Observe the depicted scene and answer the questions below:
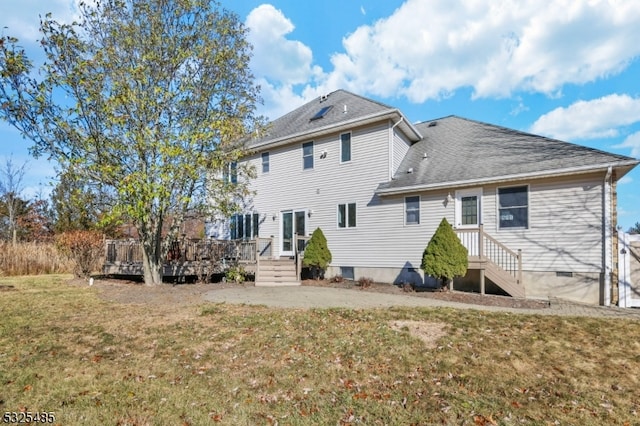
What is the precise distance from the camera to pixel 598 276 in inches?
378

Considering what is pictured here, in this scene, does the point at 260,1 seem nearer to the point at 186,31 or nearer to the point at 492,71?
the point at 186,31

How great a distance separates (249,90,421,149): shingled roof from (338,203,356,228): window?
3.16 m

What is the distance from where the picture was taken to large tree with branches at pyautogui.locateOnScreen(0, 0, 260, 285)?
32.1 feet

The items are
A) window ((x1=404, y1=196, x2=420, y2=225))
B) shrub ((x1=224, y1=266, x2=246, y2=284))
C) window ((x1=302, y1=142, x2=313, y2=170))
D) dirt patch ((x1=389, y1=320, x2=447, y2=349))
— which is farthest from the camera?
window ((x1=302, y1=142, x2=313, y2=170))

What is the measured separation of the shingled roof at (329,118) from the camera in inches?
→ 528

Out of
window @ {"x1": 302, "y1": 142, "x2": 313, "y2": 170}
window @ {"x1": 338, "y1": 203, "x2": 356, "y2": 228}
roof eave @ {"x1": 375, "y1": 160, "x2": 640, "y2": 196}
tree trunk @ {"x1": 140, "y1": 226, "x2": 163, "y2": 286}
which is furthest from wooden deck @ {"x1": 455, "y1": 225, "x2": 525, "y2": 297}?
tree trunk @ {"x1": 140, "y1": 226, "x2": 163, "y2": 286}

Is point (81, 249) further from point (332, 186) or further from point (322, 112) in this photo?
point (322, 112)

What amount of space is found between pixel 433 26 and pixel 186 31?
29.5 feet

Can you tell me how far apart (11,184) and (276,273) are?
83.2 feet

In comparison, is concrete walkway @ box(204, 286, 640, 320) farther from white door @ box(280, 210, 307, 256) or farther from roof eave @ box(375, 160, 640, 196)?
white door @ box(280, 210, 307, 256)

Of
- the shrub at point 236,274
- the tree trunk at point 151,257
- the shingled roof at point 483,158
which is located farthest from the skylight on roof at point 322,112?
the tree trunk at point 151,257

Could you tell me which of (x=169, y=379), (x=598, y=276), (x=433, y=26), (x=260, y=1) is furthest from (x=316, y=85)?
(x=169, y=379)

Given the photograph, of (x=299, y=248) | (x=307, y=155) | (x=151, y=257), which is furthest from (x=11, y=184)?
(x=299, y=248)

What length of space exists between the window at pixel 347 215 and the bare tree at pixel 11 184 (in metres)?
25.5
